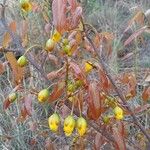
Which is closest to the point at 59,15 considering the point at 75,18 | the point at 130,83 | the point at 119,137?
the point at 75,18

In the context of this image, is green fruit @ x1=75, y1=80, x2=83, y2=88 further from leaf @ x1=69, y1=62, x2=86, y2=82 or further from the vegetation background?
the vegetation background

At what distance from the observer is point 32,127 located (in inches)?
87.2

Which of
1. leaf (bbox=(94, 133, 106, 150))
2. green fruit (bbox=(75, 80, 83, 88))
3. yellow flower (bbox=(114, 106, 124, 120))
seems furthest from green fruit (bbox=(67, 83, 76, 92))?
leaf (bbox=(94, 133, 106, 150))

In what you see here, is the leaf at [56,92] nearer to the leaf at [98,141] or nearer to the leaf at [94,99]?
the leaf at [94,99]

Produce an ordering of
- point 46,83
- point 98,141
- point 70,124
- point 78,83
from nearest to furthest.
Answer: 1. point 70,124
2. point 78,83
3. point 98,141
4. point 46,83

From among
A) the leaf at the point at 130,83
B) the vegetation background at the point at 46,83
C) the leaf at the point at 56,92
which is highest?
the leaf at the point at 56,92

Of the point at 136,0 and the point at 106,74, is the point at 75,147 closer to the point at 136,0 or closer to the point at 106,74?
the point at 106,74

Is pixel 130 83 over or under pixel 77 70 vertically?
under

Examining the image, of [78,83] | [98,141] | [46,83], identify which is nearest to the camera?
[78,83]

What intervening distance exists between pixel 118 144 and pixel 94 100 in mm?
223

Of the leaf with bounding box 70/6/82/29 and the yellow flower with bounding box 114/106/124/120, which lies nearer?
the leaf with bounding box 70/6/82/29

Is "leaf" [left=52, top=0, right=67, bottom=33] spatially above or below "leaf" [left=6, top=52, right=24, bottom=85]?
above

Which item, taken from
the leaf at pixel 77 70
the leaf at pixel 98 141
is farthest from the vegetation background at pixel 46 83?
the leaf at pixel 77 70

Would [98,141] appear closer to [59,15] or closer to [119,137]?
[119,137]
